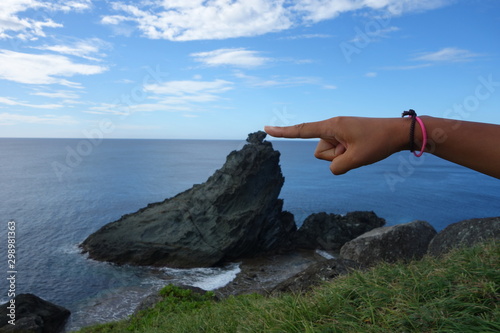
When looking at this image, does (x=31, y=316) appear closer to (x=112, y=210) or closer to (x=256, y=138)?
(x=256, y=138)

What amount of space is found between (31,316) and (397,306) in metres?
20.0

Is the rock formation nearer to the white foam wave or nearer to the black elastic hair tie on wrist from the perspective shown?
the white foam wave

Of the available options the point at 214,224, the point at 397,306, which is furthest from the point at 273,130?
the point at 214,224

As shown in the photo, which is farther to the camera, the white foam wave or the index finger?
the white foam wave

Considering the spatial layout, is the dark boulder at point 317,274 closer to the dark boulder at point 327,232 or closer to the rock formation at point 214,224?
the rock formation at point 214,224

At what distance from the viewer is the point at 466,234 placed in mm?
10742

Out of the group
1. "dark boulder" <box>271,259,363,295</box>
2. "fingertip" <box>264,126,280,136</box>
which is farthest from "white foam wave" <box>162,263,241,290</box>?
"fingertip" <box>264,126,280,136</box>

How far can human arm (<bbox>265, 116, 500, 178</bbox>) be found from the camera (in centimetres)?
250

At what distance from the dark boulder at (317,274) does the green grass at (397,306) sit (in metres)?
2.52

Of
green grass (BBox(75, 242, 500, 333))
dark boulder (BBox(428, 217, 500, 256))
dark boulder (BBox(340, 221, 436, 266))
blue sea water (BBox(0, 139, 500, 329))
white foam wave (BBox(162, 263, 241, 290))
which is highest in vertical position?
green grass (BBox(75, 242, 500, 333))

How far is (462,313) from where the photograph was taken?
3.88 metres

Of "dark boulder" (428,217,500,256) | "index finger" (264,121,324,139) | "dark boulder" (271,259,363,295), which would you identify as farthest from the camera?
"dark boulder" (428,217,500,256)

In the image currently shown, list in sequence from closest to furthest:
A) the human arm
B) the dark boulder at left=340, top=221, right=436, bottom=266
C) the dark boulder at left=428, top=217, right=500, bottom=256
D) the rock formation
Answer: the human arm < the dark boulder at left=428, top=217, right=500, bottom=256 < the dark boulder at left=340, top=221, right=436, bottom=266 < the rock formation

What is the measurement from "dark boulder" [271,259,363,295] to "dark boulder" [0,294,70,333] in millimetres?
14371
